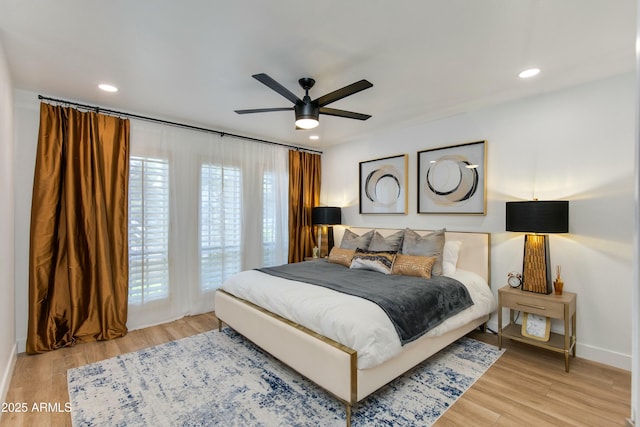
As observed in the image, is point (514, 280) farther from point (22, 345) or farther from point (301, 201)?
Answer: point (22, 345)

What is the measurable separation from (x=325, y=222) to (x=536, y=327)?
115 inches

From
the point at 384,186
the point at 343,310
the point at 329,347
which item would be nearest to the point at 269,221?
the point at 384,186

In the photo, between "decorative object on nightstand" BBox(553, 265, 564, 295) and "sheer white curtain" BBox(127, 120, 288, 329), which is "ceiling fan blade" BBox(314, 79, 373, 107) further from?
"decorative object on nightstand" BBox(553, 265, 564, 295)

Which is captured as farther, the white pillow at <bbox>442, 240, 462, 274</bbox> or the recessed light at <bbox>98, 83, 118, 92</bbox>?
the white pillow at <bbox>442, 240, 462, 274</bbox>

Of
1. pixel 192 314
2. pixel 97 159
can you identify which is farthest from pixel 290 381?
pixel 97 159

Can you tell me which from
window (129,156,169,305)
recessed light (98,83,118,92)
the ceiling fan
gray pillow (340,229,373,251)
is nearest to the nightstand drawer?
gray pillow (340,229,373,251)

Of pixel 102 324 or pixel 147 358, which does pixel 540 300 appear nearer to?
pixel 147 358

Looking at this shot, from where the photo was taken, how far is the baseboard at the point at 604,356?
101 inches

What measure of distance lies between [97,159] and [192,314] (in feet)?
7.17

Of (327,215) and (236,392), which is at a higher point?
(327,215)

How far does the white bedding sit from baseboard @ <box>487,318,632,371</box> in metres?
0.79

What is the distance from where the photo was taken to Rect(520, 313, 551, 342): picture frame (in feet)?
9.00

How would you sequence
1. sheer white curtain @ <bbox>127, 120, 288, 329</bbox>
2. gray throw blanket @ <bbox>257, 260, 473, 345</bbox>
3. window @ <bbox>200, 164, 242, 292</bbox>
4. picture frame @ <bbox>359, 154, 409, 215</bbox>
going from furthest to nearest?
picture frame @ <bbox>359, 154, 409, 215</bbox> < window @ <bbox>200, 164, 242, 292</bbox> < sheer white curtain @ <bbox>127, 120, 288, 329</bbox> < gray throw blanket @ <bbox>257, 260, 473, 345</bbox>

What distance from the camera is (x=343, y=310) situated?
2.14 m
